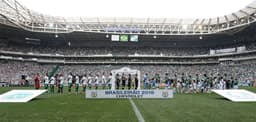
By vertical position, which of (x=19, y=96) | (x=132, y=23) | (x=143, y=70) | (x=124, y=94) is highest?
(x=132, y=23)

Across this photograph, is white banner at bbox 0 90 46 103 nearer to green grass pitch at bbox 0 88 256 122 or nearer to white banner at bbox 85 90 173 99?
green grass pitch at bbox 0 88 256 122

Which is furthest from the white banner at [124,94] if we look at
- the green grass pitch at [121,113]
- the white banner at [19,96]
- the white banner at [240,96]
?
the green grass pitch at [121,113]

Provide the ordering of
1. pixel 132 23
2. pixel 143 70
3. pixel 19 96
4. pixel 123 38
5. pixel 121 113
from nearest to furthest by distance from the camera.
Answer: pixel 121 113 → pixel 19 96 → pixel 132 23 → pixel 123 38 → pixel 143 70

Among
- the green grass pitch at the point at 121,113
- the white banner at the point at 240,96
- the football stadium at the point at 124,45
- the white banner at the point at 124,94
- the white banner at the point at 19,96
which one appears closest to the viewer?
the green grass pitch at the point at 121,113

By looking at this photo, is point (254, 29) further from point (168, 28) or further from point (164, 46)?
point (164, 46)

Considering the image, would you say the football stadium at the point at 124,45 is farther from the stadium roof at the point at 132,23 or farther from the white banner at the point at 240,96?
the white banner at the point at 240,96

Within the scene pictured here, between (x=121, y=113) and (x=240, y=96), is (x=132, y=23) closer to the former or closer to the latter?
(x=240, y=96)

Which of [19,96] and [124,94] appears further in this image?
[124,94]

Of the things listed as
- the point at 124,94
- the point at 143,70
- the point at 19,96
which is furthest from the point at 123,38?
the point at 19,96

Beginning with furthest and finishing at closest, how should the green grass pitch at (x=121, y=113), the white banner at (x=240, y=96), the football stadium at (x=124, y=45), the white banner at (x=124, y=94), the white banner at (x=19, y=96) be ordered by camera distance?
the football stadium at (x=124, y=45)
the white banner at (x=124, y=94)
the white banner at (x=240, y=96)
the white banner at (x=19, y=96)
the green grass pitch at (x=121, y=113)

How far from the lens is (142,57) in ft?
235

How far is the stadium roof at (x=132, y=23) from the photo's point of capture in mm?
55750

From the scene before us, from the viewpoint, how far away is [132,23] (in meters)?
63.9

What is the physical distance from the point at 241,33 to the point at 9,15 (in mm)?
45527
